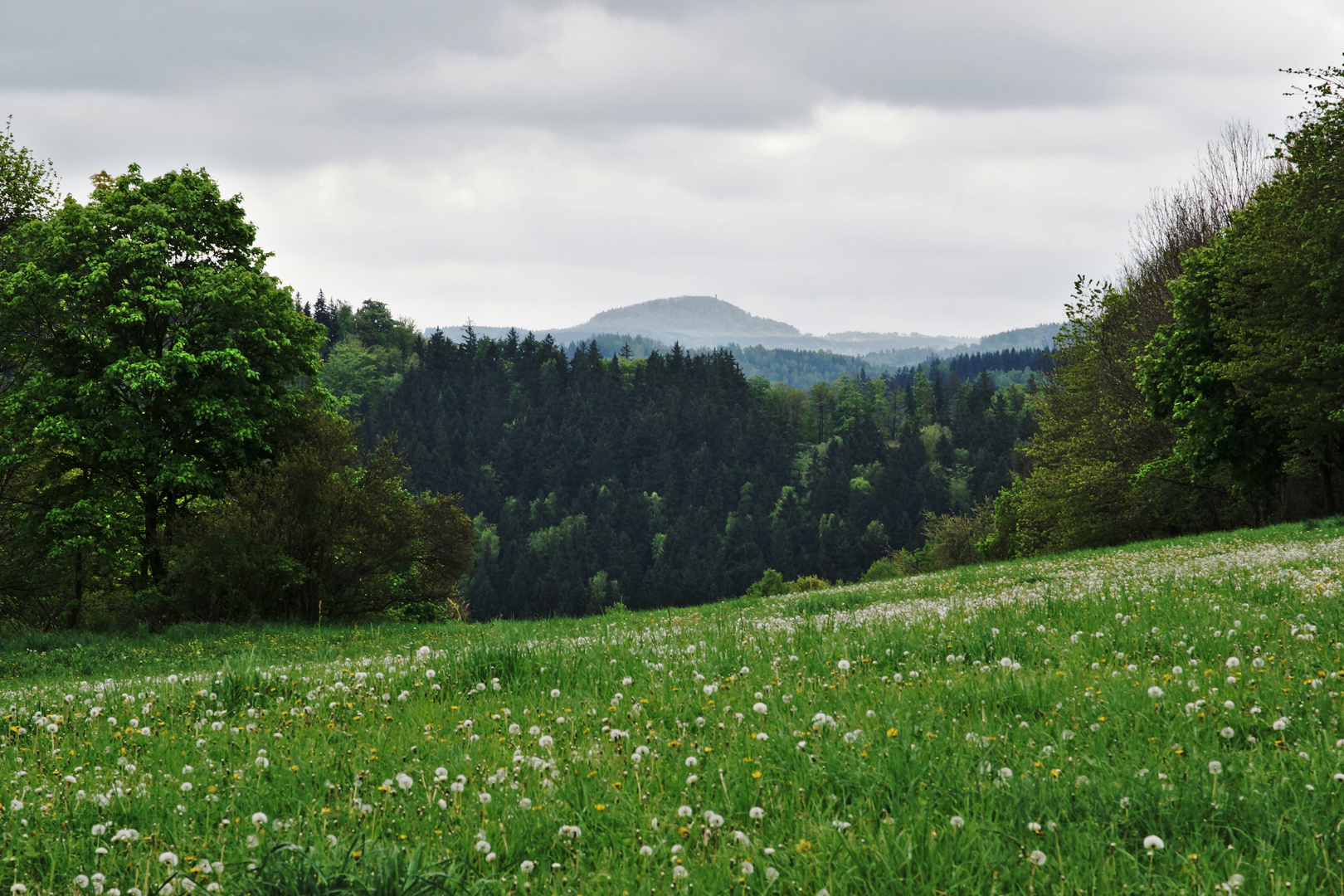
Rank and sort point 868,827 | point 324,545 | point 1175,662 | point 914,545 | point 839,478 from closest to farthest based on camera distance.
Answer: point 868,827 → point 1175,662 → point 324,545 → point 914,545 → point 839,478

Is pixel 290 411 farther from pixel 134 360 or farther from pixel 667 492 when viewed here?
pixel 667 492

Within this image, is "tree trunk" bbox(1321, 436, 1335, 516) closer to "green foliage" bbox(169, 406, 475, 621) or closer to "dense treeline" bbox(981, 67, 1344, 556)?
"dense treeline" bbox(981, 67, 1344, 556)

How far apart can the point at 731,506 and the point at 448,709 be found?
588 feet

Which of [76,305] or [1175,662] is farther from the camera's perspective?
[76,305]

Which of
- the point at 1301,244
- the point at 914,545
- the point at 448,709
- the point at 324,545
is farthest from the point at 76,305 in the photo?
the point at 914,545

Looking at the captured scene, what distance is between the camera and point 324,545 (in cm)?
2852

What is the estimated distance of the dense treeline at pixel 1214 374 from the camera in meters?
27.7

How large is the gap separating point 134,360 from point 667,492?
164361 mm

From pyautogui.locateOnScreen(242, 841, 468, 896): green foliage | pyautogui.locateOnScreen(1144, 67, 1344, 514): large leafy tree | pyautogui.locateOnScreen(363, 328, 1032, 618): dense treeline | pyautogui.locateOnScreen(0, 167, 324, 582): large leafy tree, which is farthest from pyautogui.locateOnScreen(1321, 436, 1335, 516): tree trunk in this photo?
pyautogui.locateOnScreen(363, 328, 1032, 618): dense treeline

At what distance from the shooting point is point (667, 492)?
188m

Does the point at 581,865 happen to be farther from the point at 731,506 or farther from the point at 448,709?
the point at 731,506

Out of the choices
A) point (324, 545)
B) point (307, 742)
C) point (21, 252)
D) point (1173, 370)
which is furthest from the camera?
point (1173, 370)

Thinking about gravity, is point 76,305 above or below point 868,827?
above

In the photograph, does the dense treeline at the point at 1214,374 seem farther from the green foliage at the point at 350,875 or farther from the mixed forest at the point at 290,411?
the green foliage at the point at 350,875
